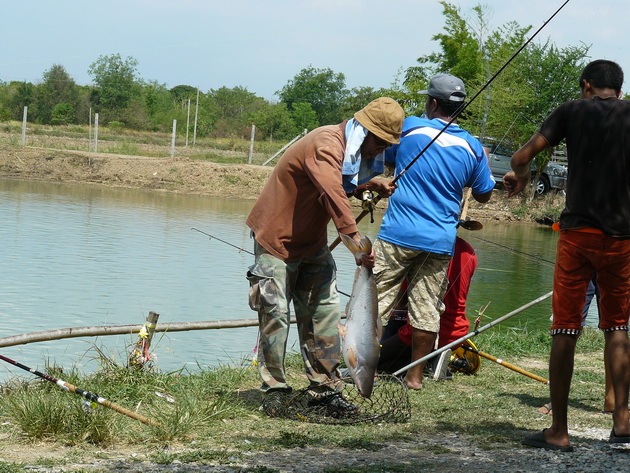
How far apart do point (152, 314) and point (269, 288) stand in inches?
70.4

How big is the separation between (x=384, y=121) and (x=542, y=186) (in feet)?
94.3

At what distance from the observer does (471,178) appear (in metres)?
6.47

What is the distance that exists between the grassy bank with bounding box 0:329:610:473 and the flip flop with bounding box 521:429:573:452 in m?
0.10

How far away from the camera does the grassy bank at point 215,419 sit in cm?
466

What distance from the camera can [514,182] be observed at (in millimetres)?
5215

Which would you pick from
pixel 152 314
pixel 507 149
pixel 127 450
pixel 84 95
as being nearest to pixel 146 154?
pixel 507 149

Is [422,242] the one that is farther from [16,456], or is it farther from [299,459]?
[16,456]

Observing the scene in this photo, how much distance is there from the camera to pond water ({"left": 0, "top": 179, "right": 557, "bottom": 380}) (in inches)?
354

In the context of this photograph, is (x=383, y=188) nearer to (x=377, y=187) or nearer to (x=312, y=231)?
(x=377, y=187)

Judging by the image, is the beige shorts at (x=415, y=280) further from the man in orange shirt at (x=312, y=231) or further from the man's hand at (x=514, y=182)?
the man's hand at (x=514, y=182)

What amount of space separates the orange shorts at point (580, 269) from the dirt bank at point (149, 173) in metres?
27.4

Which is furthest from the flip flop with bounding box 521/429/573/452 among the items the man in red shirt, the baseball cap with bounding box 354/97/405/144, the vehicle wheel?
the vehicle wheel

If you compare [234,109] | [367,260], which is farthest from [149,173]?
[234,109]

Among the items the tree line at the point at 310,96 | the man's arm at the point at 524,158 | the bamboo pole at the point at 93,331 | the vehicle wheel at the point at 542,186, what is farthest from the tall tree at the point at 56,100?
the man's arm at the point at 524,158
